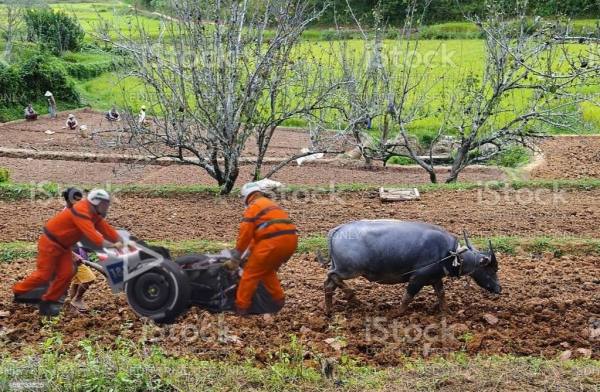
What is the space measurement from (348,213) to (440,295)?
5.00 metres

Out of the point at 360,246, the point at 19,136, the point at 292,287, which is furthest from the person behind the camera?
the point at 19,136

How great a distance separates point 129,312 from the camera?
26.7 feet

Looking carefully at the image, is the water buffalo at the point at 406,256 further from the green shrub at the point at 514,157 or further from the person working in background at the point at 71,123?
the person working in background at the point at 71,123

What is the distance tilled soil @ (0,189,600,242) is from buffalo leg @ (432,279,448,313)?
3.91 metres

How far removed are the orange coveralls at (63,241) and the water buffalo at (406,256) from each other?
2.48m

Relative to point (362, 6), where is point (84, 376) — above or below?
below

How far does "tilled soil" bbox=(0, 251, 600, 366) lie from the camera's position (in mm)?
7309

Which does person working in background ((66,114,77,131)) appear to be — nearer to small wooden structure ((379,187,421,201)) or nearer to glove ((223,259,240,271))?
small wooden structure ((379,187,421,201))

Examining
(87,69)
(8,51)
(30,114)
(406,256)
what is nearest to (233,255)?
(406,256)

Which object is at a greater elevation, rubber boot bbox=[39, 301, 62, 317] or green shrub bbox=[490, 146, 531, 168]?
rubber boot bbox=[39, 301, 62, 317]

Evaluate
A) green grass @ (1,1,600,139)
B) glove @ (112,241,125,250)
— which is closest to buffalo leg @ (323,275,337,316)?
glove @ (112,241,125,250)

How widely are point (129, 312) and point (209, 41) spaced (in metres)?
6.68

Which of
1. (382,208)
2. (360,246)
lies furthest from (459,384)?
(382,208)

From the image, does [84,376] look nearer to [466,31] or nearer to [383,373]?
[383,373]
